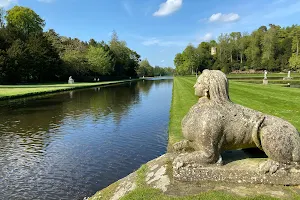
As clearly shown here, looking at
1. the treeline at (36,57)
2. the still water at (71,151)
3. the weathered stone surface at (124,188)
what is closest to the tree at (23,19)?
the treeline at (36,57)

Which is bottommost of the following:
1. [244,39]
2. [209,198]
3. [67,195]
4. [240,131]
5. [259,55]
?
[67,195]

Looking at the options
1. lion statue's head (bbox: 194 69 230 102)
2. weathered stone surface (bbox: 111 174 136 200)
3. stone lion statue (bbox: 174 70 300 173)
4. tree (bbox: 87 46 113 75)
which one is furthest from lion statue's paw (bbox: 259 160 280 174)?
tree (bbox: 87 46 113 75)

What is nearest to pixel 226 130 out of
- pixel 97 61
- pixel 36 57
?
pixel 36 57

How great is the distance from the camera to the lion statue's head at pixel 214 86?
15.3 feet

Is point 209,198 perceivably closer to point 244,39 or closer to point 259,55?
point 259,55

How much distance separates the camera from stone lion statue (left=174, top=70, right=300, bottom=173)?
4.33m

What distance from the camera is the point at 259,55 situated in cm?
11575

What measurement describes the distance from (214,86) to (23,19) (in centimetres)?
8860

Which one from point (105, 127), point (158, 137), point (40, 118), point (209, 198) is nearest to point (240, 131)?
point (209, 198)

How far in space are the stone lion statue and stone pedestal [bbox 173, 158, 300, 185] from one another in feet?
0.36

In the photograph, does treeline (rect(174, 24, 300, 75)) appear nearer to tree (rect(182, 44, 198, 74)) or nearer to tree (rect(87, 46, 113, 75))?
tree (rect(182, 44, 198, 74))

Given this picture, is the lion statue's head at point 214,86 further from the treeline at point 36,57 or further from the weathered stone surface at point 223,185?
the treeline at point 36,57

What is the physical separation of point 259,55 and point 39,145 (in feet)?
392

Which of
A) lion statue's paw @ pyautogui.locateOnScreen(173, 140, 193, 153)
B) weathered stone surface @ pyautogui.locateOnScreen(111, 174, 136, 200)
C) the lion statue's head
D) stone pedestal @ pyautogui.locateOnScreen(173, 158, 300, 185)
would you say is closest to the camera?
stone pedestal @ pyautogui.locateOnScreen(173, 158, 300, 185)
